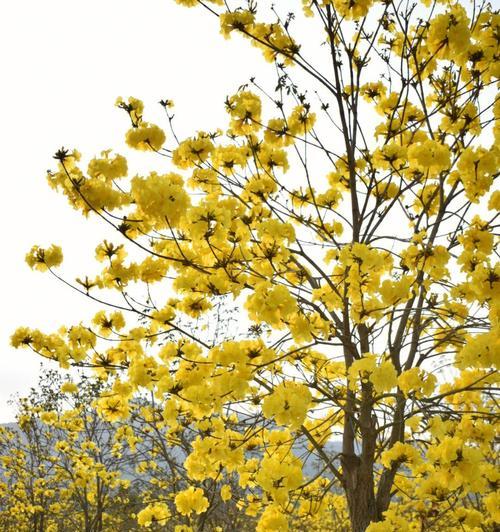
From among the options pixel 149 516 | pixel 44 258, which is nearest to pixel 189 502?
pixel 149 516

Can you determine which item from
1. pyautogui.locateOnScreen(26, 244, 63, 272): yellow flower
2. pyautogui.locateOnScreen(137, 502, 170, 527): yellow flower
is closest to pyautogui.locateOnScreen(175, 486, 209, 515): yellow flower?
pyautogui.locateOnScreen(137, 502, 170, 527): yellow flower

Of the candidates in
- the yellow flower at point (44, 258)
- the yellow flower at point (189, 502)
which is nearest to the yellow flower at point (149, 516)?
the yellow flower at point (189, 502)

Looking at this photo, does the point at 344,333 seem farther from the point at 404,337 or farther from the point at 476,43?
the point at 476,43

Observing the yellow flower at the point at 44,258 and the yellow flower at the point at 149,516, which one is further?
the yellow flower at the point at 149,516

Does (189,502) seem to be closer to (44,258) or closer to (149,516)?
(149,516)

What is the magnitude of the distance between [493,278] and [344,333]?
1026 millimetres

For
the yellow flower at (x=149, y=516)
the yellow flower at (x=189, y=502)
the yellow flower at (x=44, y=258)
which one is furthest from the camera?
the yellow flower at (x=149, y=516)

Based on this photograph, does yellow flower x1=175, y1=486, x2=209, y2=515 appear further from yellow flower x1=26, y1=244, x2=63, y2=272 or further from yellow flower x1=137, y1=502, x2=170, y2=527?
yellow flower x1=26, y1=244, x2=63, y2=272

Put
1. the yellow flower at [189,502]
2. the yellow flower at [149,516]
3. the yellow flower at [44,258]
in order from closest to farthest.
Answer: the yellow flower at [44,258] < the yellow flower at [189,502] < the yellow flower at [149,516]

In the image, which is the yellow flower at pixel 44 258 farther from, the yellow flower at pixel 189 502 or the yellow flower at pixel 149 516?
the yellow flower at pixel 149 516

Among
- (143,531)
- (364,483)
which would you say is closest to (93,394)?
(143,531)

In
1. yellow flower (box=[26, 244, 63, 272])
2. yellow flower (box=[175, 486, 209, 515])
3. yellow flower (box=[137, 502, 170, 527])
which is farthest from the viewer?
yellow flower (box=[137, 502, 170, 527])

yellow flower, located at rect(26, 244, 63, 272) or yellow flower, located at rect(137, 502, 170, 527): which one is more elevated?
yellow flower, located at rect(26, 244, 63, 272)

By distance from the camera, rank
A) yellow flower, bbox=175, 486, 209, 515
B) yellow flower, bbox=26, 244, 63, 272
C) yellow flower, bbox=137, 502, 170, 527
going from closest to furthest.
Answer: yellow flower, bbox=26, 244, 63, 272 → yellow flower, bbox=175, 486, 209, 515 → yellow flower, bbox=137, 502, 170, 527
